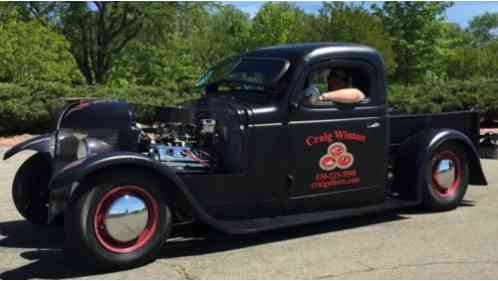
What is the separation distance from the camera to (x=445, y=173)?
22.0 ft

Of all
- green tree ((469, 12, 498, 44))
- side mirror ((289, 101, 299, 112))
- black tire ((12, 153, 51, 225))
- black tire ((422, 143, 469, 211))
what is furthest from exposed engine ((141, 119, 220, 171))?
green tree ((469, 12, 498, 44))

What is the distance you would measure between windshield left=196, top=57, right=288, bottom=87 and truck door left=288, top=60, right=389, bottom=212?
266 millimetres

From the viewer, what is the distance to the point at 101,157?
4.59 meters

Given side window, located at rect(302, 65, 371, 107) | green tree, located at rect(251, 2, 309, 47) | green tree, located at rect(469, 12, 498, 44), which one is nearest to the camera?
side window, located at rect(302, 65, 371, 107)

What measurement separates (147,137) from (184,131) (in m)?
0.36

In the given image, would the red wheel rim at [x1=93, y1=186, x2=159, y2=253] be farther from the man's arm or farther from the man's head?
the man's head

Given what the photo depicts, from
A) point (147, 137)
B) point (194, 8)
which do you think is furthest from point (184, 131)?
point (194, 8)

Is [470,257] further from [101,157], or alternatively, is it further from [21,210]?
[21,210]

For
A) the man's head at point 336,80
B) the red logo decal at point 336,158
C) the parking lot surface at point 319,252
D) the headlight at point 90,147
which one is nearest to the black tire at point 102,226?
the parking lot surface at point 319,252

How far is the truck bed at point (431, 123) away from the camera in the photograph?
6680mm

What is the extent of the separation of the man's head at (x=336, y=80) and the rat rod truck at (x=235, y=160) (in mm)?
97

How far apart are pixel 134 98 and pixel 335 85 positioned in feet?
36.1

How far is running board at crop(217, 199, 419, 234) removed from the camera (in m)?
5.16

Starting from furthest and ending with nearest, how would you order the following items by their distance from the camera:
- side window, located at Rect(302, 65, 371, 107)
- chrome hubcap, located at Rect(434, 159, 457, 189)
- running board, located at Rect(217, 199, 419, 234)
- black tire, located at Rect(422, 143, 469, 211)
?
chrome hubcap, located at Rect(434, 159, 457, 189)
black tire, located at Rect(422, 143, 469, 211)
side window, located at Rect(302, 65, 371, 107)
running board, located at Rect(217, 199, 419, 234)
